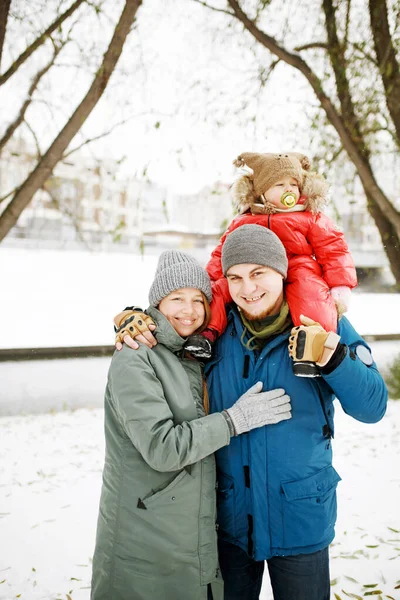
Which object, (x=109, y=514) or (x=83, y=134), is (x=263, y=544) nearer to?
(x=109, y=514)

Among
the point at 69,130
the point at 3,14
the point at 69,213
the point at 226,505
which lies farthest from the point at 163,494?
the point at 69,213

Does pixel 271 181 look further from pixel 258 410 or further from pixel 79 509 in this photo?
pixel 79 509

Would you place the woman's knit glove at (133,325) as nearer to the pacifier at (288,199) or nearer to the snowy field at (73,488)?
the pacifier at (288,199)

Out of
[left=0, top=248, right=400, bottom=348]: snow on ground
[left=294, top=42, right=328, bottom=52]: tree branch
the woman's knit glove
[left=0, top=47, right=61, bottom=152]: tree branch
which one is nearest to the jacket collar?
the woman's knit glove

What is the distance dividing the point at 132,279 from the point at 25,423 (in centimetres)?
1155

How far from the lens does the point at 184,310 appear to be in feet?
6.00

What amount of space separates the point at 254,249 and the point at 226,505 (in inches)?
38.0

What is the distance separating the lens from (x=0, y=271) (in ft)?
56.3

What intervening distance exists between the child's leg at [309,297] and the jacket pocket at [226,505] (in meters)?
0.66

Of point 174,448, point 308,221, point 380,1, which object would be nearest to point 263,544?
point 174,448

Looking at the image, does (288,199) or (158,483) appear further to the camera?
(288,199)

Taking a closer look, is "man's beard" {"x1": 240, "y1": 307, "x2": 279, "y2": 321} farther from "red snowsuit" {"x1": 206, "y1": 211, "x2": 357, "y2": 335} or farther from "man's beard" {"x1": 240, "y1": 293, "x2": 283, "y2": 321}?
"red snowsuit" {"x1": 206, "y1": 211, "x2": 357, "y2": 335}

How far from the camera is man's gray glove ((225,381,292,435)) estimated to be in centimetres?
160

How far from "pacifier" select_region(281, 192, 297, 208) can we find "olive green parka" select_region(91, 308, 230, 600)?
3.22 ft
